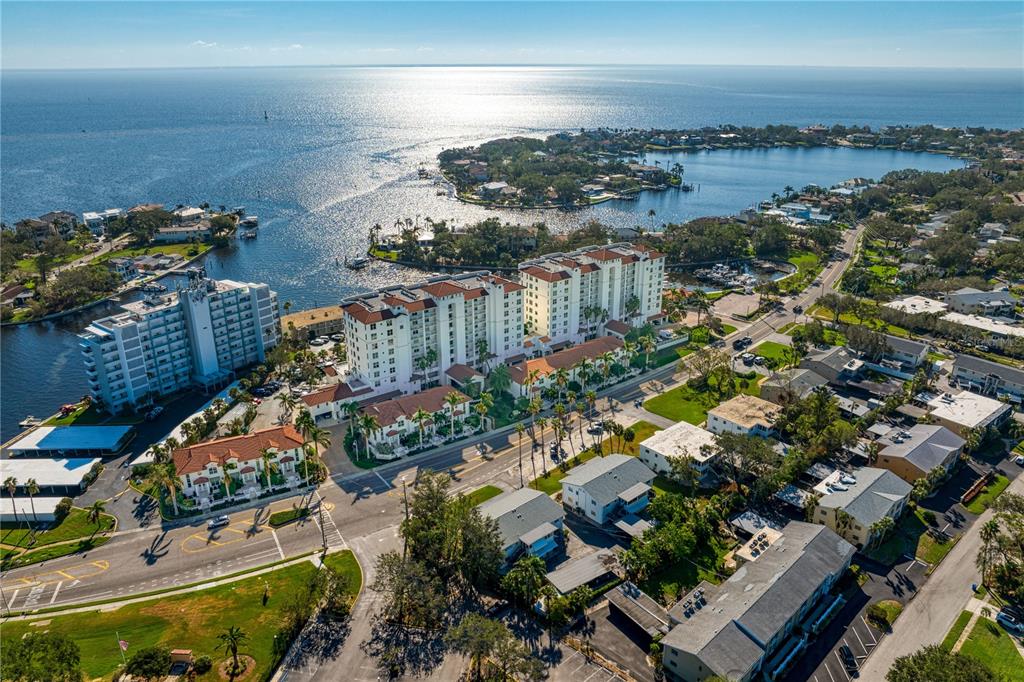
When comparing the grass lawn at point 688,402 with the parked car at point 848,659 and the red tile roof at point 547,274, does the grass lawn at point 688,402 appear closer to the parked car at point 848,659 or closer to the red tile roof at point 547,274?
the red tile roof at point 547,274

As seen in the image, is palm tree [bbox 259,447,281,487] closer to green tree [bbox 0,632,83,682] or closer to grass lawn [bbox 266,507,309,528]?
grass lawn [bbox 266,507,309,528]

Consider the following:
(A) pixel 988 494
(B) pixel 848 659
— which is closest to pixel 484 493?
(B) pixel 848 659

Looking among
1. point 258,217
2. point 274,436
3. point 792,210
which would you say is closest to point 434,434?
point 274,436

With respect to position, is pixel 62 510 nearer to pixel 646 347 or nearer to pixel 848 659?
pixel 848 659

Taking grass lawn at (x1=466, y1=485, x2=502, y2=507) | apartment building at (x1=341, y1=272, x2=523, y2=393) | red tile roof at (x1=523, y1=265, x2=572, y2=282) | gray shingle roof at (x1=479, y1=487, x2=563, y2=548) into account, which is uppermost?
red tile roof at (x1=523, y1=265, x2=572, y2=282)

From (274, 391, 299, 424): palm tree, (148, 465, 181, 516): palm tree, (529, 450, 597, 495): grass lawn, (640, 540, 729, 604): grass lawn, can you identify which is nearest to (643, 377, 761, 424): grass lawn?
(529, 450, 597, 495): grass lawn

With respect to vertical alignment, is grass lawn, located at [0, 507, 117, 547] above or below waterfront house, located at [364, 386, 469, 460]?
below

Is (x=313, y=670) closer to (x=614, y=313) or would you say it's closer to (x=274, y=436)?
(x=274, y=436)
